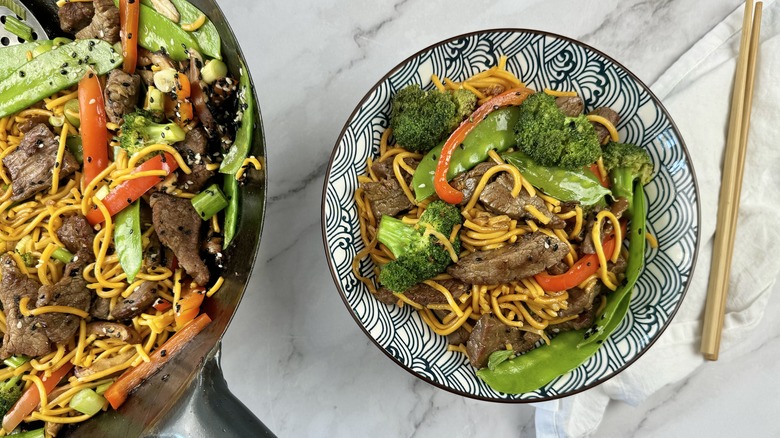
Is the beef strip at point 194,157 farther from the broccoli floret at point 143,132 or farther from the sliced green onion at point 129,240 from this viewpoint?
the sliced green onion at point 129,240

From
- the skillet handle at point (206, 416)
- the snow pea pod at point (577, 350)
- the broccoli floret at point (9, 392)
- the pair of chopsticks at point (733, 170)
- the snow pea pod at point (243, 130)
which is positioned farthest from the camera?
the pair of chopsticks at point (733, 170)

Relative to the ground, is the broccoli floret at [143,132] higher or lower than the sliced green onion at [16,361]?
higher

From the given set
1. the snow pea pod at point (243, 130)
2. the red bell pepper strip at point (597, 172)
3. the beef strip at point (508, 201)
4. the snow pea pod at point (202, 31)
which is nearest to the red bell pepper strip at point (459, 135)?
the beef strip at point (508, 201)

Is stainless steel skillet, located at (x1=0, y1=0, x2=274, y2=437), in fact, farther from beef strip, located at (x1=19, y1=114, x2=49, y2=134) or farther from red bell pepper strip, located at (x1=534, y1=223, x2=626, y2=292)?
red bell pepper strip, located at (x1=534, y1=223, x2=626, y2=292)

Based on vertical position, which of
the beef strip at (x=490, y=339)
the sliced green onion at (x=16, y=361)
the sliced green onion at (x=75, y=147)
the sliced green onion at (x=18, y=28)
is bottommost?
the sliced green onion at (x=16, y=361)

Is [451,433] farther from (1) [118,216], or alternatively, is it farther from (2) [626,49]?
(2) [626,49]

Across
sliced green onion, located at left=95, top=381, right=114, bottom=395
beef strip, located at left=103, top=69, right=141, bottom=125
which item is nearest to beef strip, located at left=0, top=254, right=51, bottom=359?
sliced green onion, located at left=95, top=381, right=114, bottom=395

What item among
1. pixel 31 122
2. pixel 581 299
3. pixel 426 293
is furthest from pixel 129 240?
pixel 581 299
